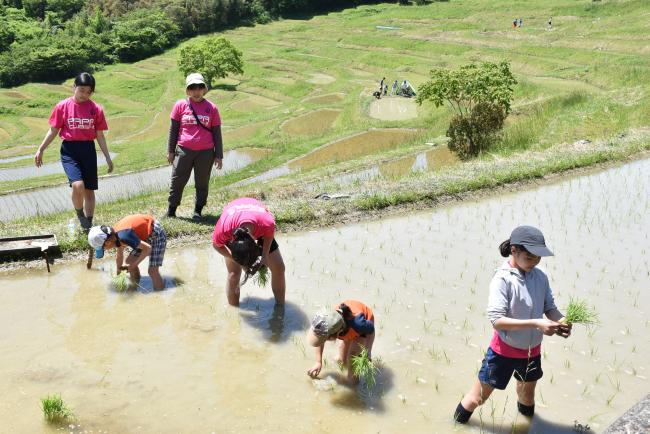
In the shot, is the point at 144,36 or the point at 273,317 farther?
the point at 144,36

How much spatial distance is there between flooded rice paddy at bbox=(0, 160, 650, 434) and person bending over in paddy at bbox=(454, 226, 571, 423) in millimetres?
487

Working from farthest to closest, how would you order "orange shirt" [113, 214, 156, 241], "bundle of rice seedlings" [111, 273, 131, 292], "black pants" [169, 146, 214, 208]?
"black pants" [169, 146, 214, 208] → "bundle of rice seedlings" [111, 273, 131, 292] → "orange shirt" [113, 214, 156, 241]

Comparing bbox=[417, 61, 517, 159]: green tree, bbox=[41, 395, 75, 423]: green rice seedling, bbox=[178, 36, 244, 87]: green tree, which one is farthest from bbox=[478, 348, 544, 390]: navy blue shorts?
bbox=[178, 36, 244, 87]: green tree

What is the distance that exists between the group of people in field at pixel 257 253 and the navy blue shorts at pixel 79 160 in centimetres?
1

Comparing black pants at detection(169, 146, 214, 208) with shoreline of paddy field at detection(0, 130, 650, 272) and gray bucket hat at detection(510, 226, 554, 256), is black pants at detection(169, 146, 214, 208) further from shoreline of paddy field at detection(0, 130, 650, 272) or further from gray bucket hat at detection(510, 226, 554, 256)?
gray bucket hat at detection(510, 226, 554, 256)

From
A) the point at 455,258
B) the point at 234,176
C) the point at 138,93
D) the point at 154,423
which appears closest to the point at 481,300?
the point at 455,258

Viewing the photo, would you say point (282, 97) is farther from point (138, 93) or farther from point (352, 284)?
point (352, 284)

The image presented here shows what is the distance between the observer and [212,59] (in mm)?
46125

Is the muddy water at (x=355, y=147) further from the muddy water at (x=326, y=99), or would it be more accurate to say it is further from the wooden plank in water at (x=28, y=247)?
the muddy water at (x=326, y=99)

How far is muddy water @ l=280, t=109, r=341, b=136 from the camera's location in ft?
80.6

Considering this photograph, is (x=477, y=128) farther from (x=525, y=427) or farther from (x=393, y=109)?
(x=525, y=427)

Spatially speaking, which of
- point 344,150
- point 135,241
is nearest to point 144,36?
point 344,150

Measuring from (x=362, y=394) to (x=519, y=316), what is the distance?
1438 millimetres

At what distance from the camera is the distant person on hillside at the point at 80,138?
25.1 ft
